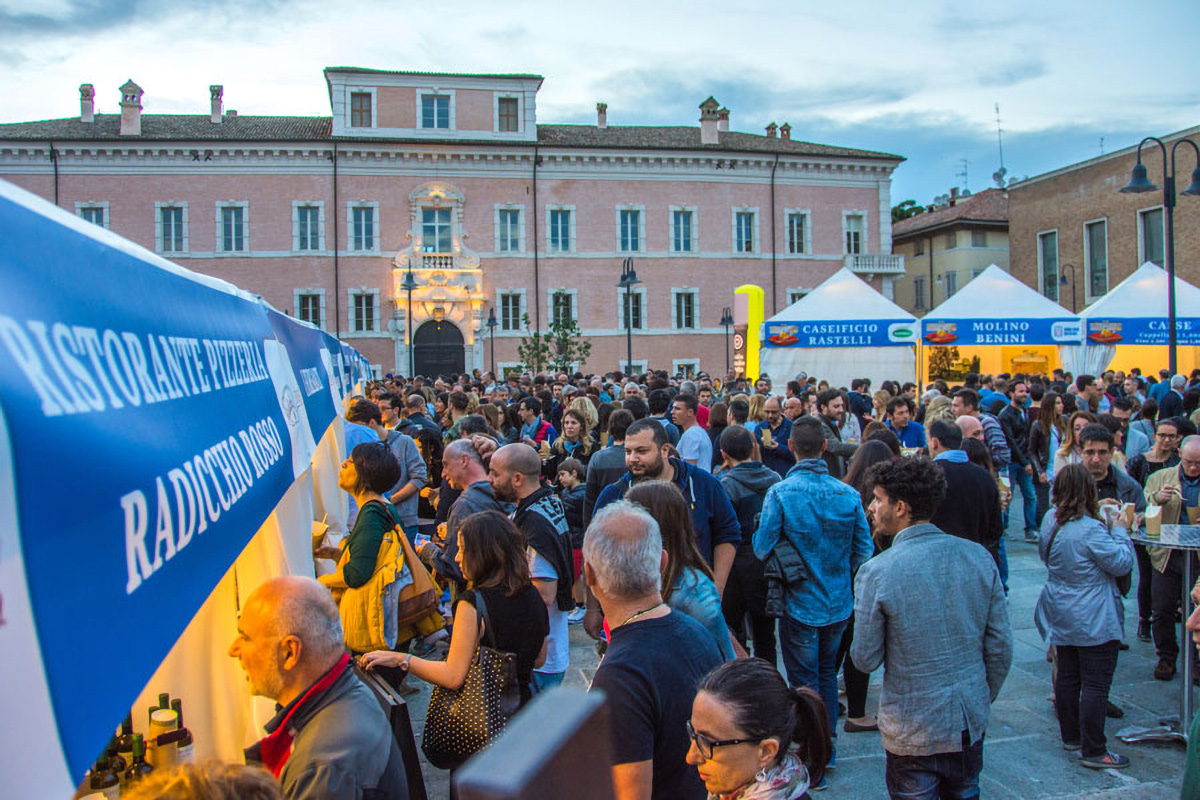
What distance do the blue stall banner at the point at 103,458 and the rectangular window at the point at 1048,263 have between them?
45123mm

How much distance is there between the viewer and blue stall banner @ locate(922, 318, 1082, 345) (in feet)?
59.8

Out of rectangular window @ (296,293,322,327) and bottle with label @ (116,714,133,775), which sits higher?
rectangular window @ (296,293,322,327)

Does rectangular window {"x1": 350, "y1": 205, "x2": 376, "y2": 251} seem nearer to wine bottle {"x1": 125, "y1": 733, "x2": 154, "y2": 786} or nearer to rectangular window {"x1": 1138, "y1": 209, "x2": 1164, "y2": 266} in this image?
rectangular window {"x1": 1138, "y1": 209, "x2": 1164, "y2": 266}

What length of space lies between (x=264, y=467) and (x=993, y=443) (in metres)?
7.51

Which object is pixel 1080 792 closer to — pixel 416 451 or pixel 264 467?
pixel 264 467

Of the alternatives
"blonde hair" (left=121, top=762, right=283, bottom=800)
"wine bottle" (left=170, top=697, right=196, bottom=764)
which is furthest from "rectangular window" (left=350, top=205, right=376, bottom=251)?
"blonde hair" (left=121, top=762, right=283, bottom=800)

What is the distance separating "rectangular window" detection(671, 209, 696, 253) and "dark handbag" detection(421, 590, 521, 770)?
117ft

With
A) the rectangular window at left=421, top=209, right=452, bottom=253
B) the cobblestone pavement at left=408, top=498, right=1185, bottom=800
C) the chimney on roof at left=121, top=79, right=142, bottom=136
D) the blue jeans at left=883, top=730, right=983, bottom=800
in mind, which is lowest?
the cobblestone pavement at left=408, top=498, right=1185, bottom=800

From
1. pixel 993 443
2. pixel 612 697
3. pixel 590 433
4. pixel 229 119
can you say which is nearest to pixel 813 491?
pixel 612 697

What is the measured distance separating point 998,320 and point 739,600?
1556cm

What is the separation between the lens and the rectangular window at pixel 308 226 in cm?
3491

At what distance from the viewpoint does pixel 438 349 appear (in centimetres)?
3478

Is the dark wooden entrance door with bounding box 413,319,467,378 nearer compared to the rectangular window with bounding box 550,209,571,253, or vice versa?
the dark wooden entrance door with bounding box 413,319,467,378

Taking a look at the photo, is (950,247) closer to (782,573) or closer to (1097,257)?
(1097,257)
